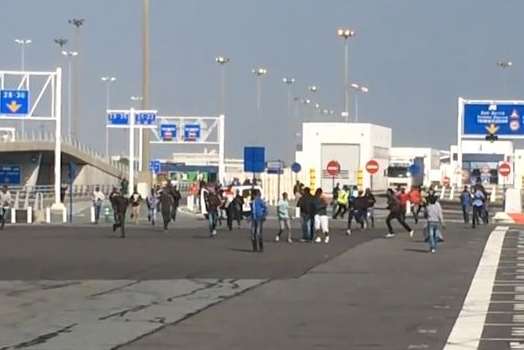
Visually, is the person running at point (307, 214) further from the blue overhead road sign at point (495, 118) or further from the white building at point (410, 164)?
the white building at point (410, 164)

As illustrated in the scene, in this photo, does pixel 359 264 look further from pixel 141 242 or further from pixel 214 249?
pixel 141 242

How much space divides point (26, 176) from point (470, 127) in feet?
173

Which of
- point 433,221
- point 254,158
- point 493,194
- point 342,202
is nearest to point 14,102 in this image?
point 254,158

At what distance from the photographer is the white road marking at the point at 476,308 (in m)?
13.7

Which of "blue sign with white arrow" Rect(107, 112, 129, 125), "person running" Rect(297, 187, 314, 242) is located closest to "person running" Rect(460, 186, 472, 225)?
"person running" Rect(297, 187, 314, 242)

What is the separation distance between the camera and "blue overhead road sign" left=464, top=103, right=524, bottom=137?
5909 cm

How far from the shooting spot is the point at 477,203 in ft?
151

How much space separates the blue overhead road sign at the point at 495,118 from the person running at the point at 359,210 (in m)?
17.9

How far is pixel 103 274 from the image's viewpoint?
23391 mm

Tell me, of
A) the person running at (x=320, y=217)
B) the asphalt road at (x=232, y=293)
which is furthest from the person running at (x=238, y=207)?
the person running at (x=320, y=217)

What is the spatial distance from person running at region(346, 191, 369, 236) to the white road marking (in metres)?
11.1

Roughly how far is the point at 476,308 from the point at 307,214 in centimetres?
1738

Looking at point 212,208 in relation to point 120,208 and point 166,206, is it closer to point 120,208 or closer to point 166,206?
point 120,208

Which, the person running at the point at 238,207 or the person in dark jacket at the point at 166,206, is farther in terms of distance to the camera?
the person running at the point at 238,207
